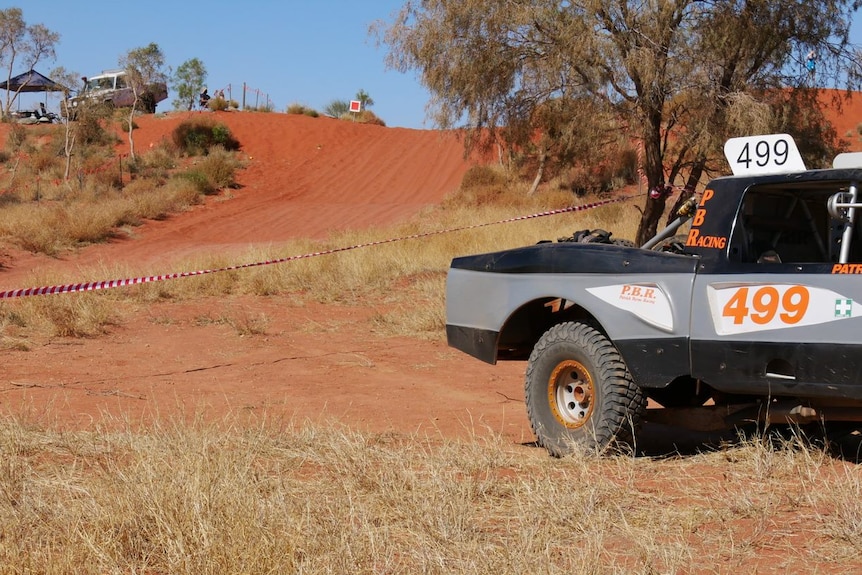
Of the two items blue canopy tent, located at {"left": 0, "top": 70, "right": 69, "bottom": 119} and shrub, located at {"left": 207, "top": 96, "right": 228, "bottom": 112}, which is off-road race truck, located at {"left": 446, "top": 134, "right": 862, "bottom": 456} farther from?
blue canopy tent, located at {"left": 0, "top": 70, "right": 69, "bottom": 119}

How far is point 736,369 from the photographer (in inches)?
209

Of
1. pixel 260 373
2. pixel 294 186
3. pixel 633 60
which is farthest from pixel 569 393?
pixel 294 186

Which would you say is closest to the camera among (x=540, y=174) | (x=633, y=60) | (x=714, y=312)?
(x=714, y=312)

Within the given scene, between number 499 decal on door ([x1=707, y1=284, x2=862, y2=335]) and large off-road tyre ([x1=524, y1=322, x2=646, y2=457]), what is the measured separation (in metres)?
0.72

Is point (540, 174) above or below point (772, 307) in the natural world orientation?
above

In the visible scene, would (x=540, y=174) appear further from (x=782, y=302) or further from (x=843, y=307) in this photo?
(x=843, y=307)

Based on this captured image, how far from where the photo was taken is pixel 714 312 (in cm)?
539

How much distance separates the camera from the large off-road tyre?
5.79 metres

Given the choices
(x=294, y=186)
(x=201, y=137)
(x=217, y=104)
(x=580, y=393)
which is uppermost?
(x=217, y=104)

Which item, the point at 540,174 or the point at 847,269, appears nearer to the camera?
the point at 847,269

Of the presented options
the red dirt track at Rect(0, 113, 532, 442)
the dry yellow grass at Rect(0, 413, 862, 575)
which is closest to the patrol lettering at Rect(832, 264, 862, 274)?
the dry yellow grass at Rect(0, 413, 862, 575)

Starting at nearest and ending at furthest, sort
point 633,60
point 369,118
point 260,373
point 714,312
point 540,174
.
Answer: point 714,312
point 260,373
point 633,60
point 540,174
point 369,118

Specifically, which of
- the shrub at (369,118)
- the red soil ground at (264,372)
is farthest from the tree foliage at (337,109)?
the red soil ground at (264,372)

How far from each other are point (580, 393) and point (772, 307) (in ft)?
4.72
